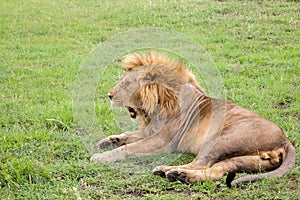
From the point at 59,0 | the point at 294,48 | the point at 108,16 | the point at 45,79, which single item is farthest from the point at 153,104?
the point at 59,0

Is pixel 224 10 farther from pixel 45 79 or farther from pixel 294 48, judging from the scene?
pixel 45 79

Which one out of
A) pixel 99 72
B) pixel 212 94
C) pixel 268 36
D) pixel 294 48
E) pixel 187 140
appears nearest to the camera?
pixel 187 140

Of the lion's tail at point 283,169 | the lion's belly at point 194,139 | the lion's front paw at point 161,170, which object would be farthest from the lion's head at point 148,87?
the lion's tail at point 283,169

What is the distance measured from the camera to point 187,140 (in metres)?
5.54

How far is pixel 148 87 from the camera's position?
223 inches

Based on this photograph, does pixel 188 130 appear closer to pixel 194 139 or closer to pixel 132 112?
pixel 194 139

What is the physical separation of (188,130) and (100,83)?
2.75 meters

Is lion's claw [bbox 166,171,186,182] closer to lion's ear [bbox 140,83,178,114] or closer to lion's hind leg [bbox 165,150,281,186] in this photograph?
lion's hind leg [bbox 165,150,281,186]

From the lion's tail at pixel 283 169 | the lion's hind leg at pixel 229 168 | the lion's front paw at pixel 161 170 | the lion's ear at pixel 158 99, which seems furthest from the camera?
the lion's ear at pixel 158 99

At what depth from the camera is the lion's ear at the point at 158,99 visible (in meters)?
5.66

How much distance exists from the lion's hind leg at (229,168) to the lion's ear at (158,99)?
915 mm

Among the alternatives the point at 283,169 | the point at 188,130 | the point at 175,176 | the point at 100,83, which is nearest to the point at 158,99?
the point at 188,130

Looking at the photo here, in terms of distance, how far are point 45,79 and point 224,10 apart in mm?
5080

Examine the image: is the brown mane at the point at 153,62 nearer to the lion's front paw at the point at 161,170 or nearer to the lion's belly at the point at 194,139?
the lion's belly at the point at 194,139
